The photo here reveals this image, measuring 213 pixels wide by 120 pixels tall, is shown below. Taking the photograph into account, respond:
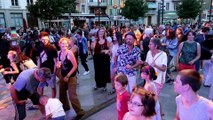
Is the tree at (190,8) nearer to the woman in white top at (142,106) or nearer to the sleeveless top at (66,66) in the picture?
the sleeveless top at (66,66)

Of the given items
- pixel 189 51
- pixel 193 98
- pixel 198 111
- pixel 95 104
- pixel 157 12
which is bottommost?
pixel 95 104

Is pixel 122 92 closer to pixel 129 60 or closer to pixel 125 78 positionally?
pixel 125 78

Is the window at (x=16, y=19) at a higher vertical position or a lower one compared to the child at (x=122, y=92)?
higher

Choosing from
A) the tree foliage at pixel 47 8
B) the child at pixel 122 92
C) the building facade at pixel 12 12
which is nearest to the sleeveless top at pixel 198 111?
the child at pixel 122 92

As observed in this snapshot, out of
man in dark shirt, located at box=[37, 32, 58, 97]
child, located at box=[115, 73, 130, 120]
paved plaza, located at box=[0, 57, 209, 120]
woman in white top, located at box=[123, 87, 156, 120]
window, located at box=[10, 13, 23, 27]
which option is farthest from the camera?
window, located at box=[10, 13, 23, 27]

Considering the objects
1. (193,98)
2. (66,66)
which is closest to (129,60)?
(66,66)

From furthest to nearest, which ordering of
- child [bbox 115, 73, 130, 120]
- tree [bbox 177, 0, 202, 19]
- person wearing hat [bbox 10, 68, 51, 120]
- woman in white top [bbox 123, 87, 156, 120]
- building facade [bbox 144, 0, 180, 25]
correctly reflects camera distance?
building facade [bbox 144, 0, 180, 25] < tree [bbox 177, 0, 202, 19] < person wearing hat [bbox 10, 68, 51, 120] < child [bbox 115, 73, 130, 120] < woman in white top [bbox 123, 87, 156, 120]

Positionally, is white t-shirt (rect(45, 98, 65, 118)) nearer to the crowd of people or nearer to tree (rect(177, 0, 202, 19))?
Answer: the crowd of people

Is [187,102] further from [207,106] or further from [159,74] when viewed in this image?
[159,74]

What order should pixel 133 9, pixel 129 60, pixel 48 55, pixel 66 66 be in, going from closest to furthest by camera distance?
pixel 129 60 < pixel 66 66 < pixel 48 55 < pixel 133 9

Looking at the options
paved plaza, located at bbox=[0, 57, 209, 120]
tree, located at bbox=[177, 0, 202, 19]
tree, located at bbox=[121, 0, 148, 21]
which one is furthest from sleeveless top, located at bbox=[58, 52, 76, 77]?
tree, located at bbox=[177, 0, 202, 19]

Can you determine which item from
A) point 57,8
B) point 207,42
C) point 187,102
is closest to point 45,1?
point 57,8

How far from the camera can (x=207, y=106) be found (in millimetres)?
2195

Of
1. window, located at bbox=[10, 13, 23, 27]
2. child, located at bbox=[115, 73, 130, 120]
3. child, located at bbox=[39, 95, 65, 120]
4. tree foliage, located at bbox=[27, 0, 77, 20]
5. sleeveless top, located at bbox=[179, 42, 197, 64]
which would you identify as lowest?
child, located at bbox=[39, 95, 65, 120]
